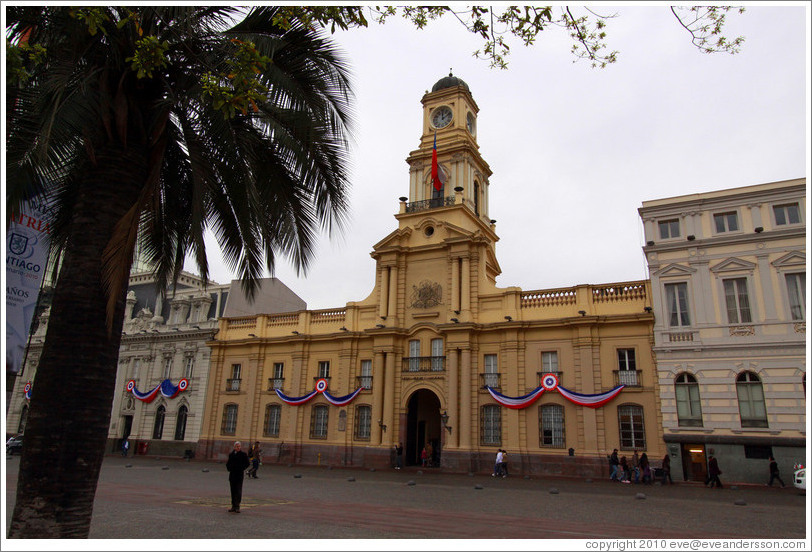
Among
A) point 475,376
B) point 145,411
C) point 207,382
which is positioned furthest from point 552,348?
point 145,411

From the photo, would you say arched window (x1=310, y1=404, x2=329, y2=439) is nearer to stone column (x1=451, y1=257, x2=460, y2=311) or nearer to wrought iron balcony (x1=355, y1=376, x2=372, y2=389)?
wrought iron balcony (x1=355, y1=376, x2=372, y2=389)

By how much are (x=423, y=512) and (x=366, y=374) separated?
21763mm

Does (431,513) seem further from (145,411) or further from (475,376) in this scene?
(145,411)

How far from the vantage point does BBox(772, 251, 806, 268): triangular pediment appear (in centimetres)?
2527

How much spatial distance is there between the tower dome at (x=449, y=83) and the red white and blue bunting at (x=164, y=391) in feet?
91.2

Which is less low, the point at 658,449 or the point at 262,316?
the point at 262,316

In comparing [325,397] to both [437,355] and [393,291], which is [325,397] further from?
[393,291]

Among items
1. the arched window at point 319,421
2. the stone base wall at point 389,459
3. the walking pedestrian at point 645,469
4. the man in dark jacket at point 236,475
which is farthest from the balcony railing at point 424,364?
the man in dark jacket at point 236,475

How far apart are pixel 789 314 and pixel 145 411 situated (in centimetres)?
3997

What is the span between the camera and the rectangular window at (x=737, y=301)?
25.9 metres

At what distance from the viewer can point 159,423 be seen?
4025 cm

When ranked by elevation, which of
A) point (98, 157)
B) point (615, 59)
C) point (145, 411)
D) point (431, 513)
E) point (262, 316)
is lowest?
point (431, 513)

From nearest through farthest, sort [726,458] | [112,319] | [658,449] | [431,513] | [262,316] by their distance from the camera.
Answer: [112,319], [431,513], [726,458], [658,449], [262,316]

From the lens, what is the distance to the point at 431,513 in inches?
504
